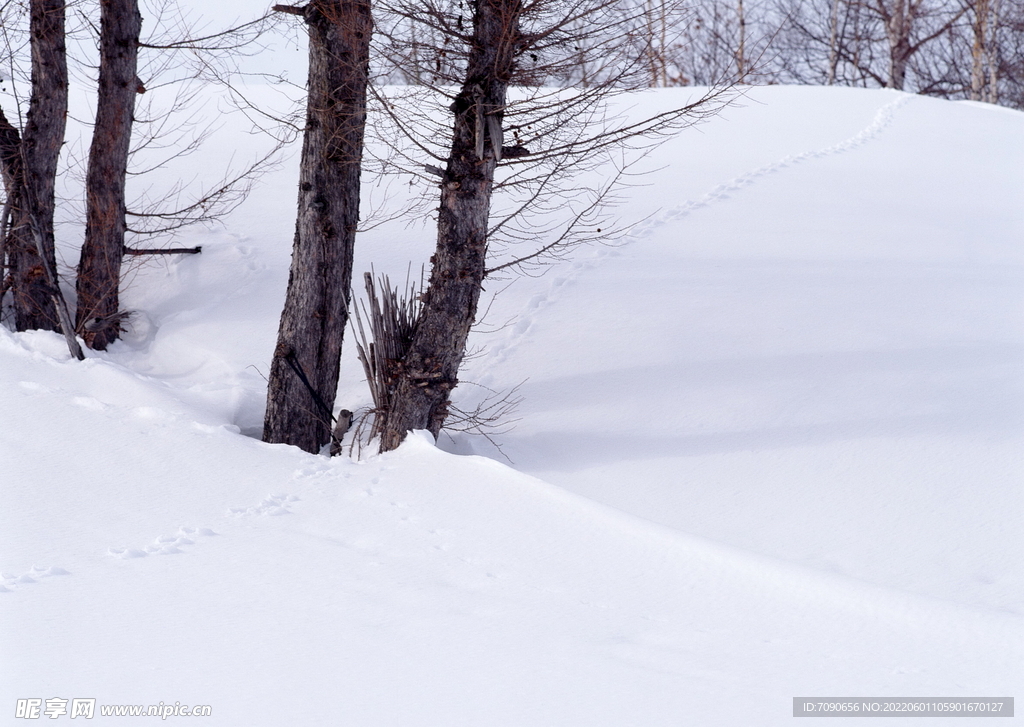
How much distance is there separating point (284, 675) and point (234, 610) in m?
0.48

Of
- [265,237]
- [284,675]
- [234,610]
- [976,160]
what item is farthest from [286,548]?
[976,160]

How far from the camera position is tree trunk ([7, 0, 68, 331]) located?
6.32 m

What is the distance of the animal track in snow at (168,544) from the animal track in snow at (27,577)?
0.71 feet

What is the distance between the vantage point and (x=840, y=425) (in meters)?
4.95

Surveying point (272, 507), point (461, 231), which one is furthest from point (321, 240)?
point (272, 507)

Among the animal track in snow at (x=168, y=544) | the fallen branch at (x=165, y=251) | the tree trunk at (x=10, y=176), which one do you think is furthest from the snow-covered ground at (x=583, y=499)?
the tree trunk at (x=10, y=176)

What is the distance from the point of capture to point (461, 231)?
4727 mm

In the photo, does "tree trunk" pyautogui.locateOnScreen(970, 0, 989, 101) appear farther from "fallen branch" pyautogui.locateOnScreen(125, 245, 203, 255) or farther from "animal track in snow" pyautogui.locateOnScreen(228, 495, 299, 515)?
"animal track in snow" pyautogui.locateOnScreen(228, 495, 299, 515)

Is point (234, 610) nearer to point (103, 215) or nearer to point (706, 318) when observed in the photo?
point (706, 318)

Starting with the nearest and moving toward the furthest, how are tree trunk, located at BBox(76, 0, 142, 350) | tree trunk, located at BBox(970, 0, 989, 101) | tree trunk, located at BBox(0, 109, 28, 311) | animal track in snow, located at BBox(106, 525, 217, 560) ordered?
1. animal track in snow, located at BBox(106, 525, 217, 560)
2. tree trunk, located at BBox(0, 109, 28, 311)
3. tree trunk, located at BBox(76, 0, 142, 350)
4. tree trunk, located at BBox(970, 0, 989, 101)

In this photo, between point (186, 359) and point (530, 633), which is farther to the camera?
point (186, 359)

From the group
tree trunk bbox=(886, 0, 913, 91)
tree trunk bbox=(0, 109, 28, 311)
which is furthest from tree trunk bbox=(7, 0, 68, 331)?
tree trunk bbox=(886, 0, 913, 91)

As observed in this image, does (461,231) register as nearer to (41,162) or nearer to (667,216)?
(41,162)

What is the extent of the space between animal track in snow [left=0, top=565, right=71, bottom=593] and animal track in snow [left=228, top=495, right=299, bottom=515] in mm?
835
